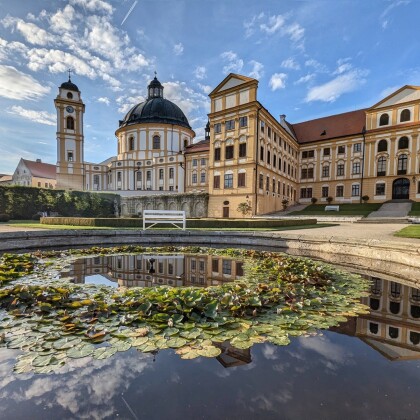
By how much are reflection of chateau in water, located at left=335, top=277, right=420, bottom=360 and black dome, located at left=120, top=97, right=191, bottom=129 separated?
49.0m

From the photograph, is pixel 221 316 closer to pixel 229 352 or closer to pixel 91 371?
pixel 229 352

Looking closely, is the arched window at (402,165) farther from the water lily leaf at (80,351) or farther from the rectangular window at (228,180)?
the water lily leaf at (80,351)

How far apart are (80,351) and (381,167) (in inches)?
1594

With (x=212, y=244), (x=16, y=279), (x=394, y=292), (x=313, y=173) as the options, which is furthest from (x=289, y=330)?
(x=313, y=173)

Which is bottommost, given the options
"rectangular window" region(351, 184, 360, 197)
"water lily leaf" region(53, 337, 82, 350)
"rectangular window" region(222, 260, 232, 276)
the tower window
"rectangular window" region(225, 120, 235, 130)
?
"rectangular window" region(222, 260, 232, 276)

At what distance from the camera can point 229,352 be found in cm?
265

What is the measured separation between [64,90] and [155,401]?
60.3 m

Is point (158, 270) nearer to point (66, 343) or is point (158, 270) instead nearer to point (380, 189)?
point (66, 343)

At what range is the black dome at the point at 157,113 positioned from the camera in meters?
49.2

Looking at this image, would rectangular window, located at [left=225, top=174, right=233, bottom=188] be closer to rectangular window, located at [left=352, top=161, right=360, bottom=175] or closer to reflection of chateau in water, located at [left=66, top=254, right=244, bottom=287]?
rectangular window, located at [left=352, top=161, right=360, bottom=175]

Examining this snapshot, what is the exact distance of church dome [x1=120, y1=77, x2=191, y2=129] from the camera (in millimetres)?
49219

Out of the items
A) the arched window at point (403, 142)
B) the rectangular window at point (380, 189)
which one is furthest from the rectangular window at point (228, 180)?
the arched window at point (403, 142)

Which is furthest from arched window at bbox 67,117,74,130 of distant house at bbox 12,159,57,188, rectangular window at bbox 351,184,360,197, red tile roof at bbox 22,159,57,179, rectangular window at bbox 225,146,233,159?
rectangular window at bbox 351,184,360,197

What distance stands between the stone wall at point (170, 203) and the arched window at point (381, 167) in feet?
76.5
